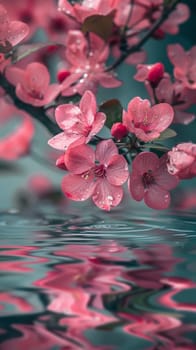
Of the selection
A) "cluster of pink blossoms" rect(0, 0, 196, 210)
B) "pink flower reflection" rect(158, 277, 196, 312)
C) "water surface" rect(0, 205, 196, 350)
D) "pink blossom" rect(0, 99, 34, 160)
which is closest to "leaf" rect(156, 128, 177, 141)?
"cluster of pink blossoms" rect(0, 0, 196, 210)

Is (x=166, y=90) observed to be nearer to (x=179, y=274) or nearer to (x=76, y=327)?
(x=179, y=274)

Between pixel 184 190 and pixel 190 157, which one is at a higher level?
pixel 190 157

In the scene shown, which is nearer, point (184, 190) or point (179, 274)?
point (179, 274)

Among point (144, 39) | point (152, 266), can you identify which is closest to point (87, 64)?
point (144, 39)

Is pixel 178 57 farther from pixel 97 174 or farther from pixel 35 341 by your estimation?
pixel 35 341

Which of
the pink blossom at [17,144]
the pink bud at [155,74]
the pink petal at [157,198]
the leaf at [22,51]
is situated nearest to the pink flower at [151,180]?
the pink petal at [157,198]

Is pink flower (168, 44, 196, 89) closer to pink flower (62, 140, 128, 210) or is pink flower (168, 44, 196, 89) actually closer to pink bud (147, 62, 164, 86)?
pink bud (147, 62, 164, 86)

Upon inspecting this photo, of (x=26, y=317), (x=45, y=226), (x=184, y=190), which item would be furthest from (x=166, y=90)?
(x=184, y=190)
